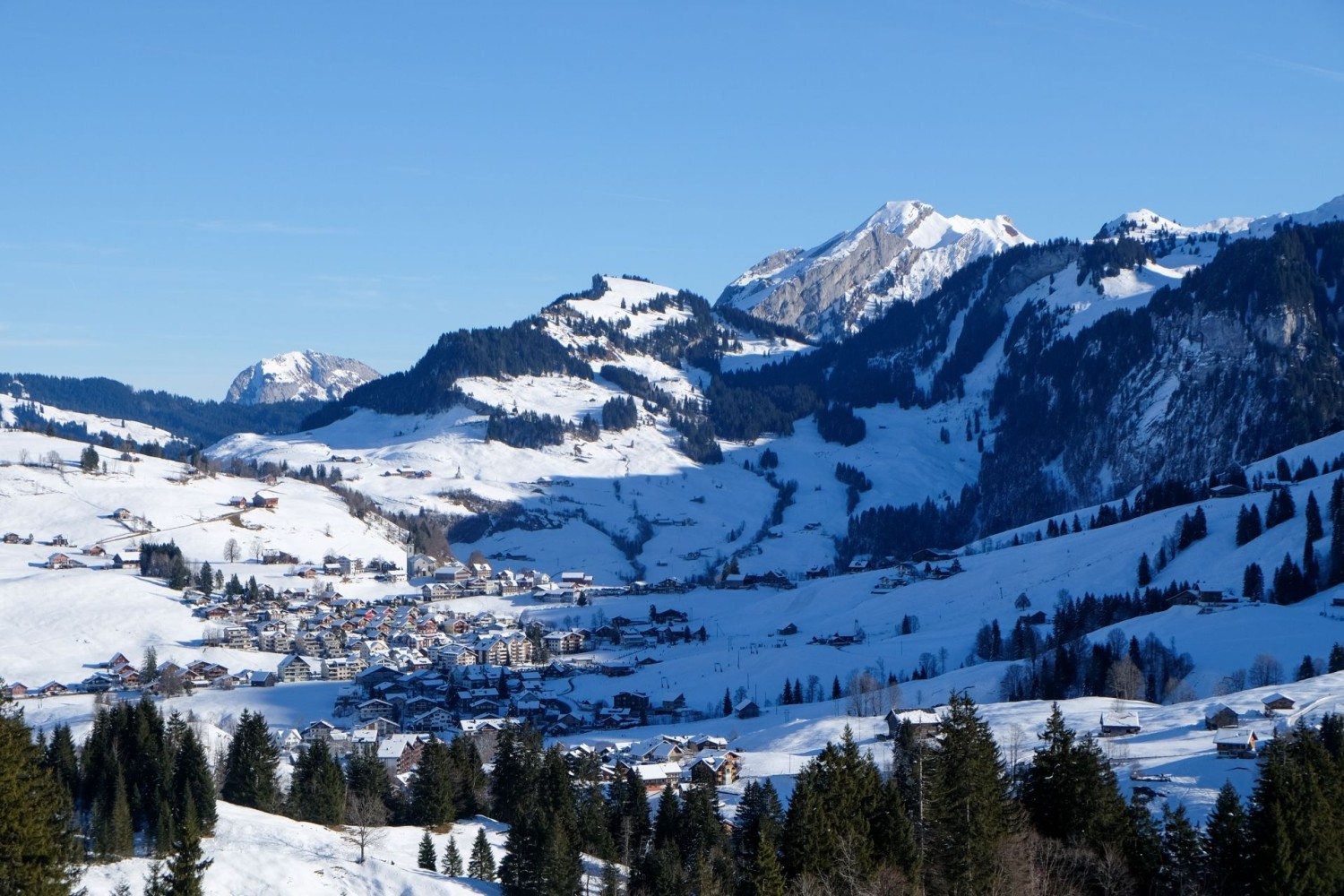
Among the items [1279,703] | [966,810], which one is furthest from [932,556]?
[966,810]

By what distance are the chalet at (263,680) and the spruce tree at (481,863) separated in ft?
206

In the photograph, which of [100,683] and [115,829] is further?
[100,683]

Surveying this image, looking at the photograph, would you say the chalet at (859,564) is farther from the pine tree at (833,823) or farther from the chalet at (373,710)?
the pine tree at (833,823)

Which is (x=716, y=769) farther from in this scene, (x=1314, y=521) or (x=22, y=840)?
(x=1314, y=521)

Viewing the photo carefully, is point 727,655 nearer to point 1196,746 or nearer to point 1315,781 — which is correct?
point 1196,746

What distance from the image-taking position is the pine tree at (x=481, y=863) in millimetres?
57688

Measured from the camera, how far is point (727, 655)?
129 m

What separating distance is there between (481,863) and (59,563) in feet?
333

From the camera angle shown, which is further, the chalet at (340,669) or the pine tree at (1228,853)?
the chalet at (340,669)

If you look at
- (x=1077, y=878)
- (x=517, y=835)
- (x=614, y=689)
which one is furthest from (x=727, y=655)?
(x=1077, y=878)

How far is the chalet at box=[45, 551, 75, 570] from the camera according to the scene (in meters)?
143

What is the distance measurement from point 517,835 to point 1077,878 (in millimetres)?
22007

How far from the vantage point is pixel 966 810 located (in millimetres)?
41062

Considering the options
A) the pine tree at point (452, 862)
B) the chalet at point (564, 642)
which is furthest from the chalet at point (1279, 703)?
the chalet at point (564, 642)
